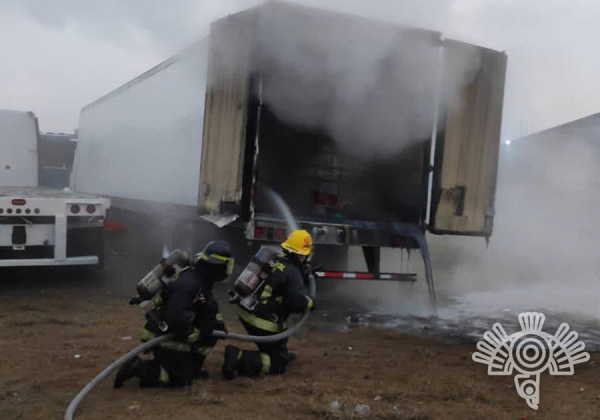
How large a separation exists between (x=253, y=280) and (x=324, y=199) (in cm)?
359

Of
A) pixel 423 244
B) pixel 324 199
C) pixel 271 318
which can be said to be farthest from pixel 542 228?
pixel 271 318

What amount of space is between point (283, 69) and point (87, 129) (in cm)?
745

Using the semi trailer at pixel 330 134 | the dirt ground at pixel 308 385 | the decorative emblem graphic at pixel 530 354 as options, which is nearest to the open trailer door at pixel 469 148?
the semi trailer at pixel 330 134

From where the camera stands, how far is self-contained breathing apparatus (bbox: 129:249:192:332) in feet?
12.6

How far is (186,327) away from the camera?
3.70 metres

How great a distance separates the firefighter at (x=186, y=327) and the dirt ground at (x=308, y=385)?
102 millimetres

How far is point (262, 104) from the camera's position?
20.5 ft

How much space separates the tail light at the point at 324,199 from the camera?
7625 mm

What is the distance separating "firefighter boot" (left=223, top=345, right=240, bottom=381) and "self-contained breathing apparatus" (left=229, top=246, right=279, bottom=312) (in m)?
0.29

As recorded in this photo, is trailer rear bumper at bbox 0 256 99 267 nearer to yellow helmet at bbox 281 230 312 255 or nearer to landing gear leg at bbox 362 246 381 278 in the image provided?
landing gear leg at bbox 362 246 381 278

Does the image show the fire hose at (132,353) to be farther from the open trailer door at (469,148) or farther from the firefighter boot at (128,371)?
the open trailer door at (469,148)

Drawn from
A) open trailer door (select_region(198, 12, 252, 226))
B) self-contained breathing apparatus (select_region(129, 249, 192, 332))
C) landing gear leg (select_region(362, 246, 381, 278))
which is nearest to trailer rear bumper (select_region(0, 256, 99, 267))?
open trailer door (select_region(198, 12, 252, 226))

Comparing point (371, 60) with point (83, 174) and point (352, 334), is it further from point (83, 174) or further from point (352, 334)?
point (83, 174)

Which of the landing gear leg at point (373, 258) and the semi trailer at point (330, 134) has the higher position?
the semi trailer at point (330, 134)
